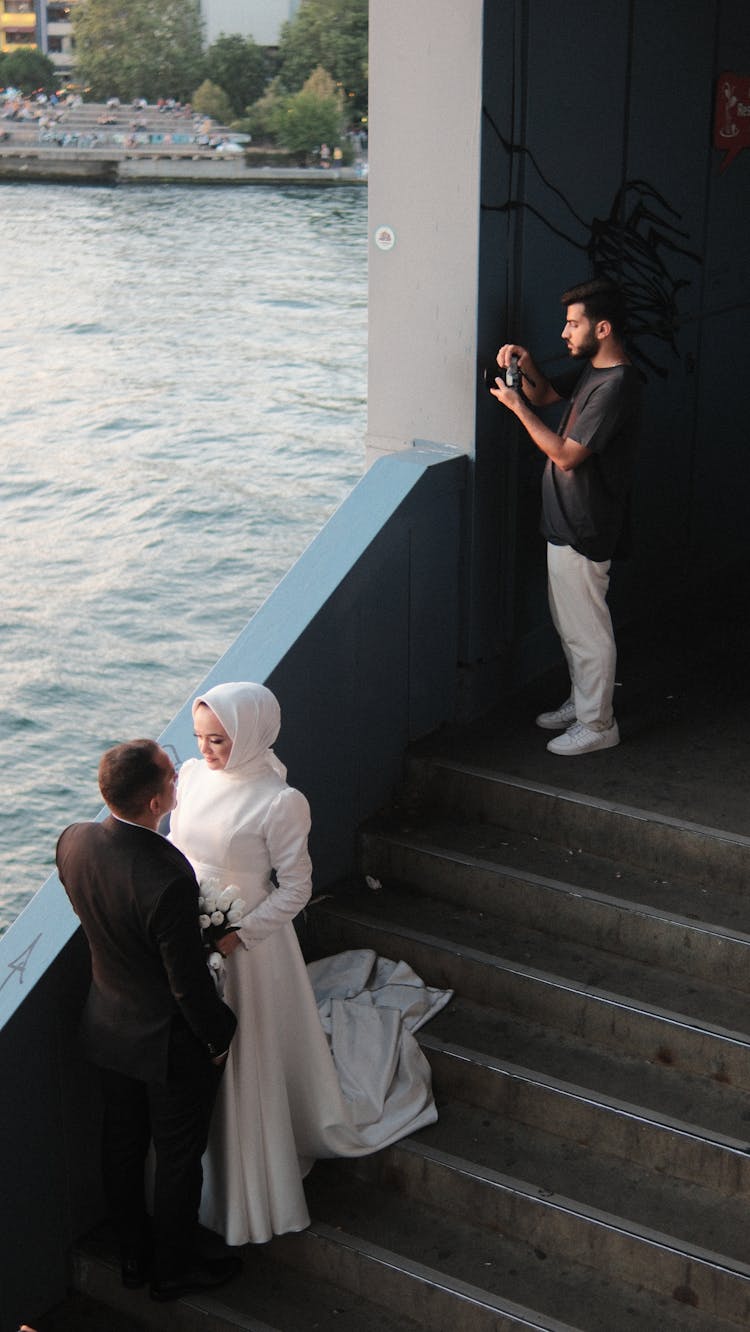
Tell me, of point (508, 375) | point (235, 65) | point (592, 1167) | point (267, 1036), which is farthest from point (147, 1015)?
point (235, 65)

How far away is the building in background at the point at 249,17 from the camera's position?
130 feet

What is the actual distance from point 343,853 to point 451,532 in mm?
1141

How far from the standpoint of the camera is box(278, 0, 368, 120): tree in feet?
125

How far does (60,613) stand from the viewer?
40.9 metres

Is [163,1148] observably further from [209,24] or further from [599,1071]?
[209,24]

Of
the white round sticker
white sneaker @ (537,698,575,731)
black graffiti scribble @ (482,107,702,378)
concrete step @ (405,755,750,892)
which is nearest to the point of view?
concrete step @ (405,755,750,892)

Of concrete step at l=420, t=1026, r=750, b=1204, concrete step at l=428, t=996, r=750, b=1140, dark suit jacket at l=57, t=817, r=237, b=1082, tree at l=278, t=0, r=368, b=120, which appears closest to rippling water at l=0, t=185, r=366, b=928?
tree at l=278, t=0, r=368, b=120

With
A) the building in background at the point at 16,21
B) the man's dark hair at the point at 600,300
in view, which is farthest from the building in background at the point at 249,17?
the man's dark hair at the point at 600,300

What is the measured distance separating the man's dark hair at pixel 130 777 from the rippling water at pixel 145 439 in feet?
104

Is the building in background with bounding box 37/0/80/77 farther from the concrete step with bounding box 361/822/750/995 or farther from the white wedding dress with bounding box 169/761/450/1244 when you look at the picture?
the white wedding dress with bounding box 169/761/450/1244

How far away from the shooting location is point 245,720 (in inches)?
129

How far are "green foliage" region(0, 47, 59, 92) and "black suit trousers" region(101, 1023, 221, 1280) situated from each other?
4133 cm

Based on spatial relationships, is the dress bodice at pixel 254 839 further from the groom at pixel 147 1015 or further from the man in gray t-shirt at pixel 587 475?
the man in gray t-shirt at pixel 587 475

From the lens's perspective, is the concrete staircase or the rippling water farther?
the rippling water
